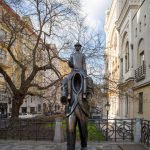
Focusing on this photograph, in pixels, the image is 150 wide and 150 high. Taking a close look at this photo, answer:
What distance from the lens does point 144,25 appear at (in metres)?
30.6

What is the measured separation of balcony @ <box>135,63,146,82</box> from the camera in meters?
30.1

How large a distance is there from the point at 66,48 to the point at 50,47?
1.15 metres

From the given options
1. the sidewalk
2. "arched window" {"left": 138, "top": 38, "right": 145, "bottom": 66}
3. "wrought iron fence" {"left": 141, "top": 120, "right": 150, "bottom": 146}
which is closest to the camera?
the sidewalk

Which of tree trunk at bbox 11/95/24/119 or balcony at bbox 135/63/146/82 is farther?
balcony at bbox 135/63/146/82

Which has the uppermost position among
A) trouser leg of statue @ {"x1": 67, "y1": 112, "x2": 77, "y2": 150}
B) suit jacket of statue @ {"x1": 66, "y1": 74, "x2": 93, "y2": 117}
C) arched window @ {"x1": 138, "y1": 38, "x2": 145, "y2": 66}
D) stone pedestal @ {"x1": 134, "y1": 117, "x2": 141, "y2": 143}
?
arched window @ {"x1": 138, "y1": 38, "x2": 145, "y2": 66}

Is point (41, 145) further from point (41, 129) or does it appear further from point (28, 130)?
point (41, 129)

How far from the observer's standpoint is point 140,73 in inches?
1246

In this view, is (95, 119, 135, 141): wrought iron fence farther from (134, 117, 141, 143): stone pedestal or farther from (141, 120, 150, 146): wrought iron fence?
(141, 120, 150, 146): wrought iron fence

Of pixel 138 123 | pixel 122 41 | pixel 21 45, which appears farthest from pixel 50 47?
pixel 122 41

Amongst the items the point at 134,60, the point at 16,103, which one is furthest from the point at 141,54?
the point at 16,103

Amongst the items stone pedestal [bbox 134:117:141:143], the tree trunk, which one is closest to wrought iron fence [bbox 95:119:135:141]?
stone pedestal [bbox 134:117:141:143]

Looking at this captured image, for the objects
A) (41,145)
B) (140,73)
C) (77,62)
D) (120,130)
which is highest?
(140,73)

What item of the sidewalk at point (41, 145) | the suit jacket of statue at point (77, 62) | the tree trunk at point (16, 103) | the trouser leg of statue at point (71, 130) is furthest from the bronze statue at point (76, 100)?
the tree trunk at point (16, 103)

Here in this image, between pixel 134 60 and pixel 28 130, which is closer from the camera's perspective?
pixel 28 130
